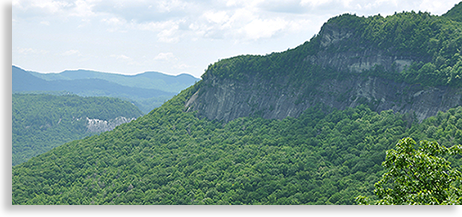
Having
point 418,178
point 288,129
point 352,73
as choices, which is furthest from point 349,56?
point 418,178

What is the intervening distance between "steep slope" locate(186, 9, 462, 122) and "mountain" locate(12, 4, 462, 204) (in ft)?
0.97

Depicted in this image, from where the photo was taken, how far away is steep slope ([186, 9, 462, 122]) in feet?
264

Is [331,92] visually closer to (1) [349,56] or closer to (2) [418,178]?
(1) [349,56]

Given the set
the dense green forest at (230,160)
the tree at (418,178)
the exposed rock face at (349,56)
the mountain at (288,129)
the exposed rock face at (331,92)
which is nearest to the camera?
the tree at (418,178)


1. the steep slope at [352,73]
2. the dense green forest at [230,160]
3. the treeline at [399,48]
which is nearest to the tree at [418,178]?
the dense green forest at [230,160]

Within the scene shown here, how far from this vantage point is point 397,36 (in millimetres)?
93125

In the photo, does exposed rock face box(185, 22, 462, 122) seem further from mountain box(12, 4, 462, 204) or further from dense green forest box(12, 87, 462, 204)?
dense green forest box(12, 87, 462, 204)

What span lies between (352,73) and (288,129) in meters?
22.7

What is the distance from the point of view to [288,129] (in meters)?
106

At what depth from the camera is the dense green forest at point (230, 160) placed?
258 ft

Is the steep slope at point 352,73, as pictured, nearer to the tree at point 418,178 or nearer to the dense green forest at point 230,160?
the dense green forest at point 230,160
